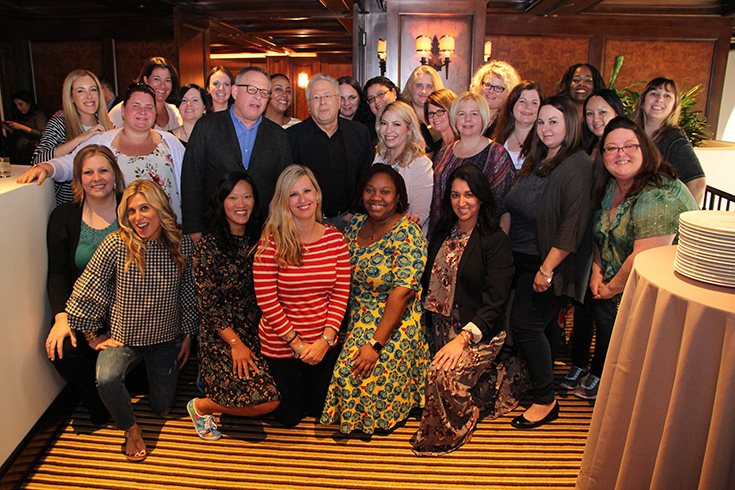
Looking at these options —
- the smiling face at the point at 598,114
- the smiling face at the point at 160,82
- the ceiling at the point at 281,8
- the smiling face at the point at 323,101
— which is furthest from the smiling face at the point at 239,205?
the ceiling at the point at 281,8

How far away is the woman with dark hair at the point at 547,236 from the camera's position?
2.63m

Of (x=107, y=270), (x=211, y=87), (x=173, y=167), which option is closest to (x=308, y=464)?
(x=107, y=270)

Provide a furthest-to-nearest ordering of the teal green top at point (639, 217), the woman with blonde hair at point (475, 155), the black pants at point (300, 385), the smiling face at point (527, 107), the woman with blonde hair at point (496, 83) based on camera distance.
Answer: the woman with blonde hair at point (496, 83) → the smiling face at point (527, 107) → the woman with blonde hair at point (475, 155) → the black pants at point (300, 385) → the teal green top at point (639, 217)

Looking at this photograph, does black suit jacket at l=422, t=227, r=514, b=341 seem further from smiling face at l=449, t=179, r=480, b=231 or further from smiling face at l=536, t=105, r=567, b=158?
smiling face at l=536, t=105, r=567, b=158

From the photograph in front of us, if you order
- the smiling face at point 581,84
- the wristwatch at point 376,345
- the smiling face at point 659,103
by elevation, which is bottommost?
the wristwatch at point 376,345

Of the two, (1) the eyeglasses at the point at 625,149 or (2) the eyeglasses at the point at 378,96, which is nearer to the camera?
(1) the eyeglasses at the point at 625,149

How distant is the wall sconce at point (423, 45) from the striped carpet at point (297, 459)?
5005mm

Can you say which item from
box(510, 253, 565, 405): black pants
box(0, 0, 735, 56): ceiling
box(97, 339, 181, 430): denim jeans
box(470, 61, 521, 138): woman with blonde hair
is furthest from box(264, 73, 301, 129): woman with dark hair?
box(0, 0, 735, 56): ceiling

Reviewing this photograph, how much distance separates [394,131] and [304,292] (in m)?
Result: 1.16

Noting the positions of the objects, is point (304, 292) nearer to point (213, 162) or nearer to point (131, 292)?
point (131, 292)

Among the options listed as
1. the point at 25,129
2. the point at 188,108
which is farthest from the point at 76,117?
the point at 25,129

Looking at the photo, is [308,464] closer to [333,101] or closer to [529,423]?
[529,423]

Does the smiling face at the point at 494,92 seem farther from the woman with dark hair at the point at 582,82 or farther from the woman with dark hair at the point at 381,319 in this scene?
the woman with dark hair at the point at 381,319

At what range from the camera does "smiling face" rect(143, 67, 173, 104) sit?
4105 mm
